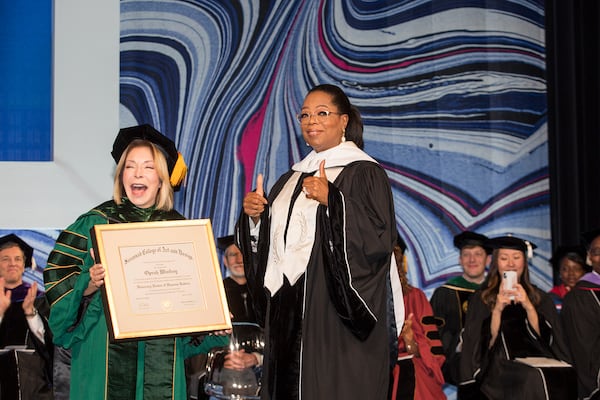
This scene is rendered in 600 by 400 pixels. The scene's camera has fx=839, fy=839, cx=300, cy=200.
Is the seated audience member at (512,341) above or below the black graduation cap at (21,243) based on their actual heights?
below

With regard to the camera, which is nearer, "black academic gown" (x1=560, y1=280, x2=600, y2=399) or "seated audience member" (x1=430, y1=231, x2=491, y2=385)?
"black academic gown" (x1=560, y1=280, x2=600, y2=399)

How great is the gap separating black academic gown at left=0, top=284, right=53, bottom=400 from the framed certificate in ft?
10.8

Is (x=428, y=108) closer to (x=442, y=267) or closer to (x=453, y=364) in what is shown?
(x=442, y=267)

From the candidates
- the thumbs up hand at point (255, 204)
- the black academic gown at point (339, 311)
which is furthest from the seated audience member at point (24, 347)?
the black academic gown at point (339, 311)

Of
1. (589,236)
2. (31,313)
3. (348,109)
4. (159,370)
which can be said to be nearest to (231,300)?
(31,313)

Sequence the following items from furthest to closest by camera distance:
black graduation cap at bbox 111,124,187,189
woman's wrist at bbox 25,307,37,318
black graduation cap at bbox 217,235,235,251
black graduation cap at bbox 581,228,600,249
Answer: black graduation cap at bbox 217,235,235,251
black graduation cap at bbox 581,228,600,249
woman's wrist at bbox 25,307,37,318
black graduation cap at bbox 111,124,187,189

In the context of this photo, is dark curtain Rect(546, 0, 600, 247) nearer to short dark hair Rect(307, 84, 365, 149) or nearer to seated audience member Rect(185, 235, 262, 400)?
seated audience member Rect(185, 235, 262, 400)

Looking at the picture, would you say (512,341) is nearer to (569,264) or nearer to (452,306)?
(452,306)

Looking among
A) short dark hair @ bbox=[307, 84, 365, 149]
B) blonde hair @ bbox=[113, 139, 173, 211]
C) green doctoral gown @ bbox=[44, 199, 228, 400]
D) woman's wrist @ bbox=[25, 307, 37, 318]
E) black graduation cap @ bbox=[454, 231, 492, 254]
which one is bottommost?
woman's wrist @ bbox=[25, 307, 37, 318]

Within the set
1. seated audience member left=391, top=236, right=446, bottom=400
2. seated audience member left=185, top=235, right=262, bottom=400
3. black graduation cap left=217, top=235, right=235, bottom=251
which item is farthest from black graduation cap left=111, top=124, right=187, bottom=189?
black graduation cap left=217, top=235, right=235, bottom=251

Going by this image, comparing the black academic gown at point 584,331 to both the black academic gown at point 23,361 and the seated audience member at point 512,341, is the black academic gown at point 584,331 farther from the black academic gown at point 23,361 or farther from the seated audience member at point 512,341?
the black academic gown at point 23,361

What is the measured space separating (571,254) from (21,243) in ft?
15.1

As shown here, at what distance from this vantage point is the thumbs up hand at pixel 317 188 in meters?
3.47

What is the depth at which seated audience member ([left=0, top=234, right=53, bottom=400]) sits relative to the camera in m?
6.12
